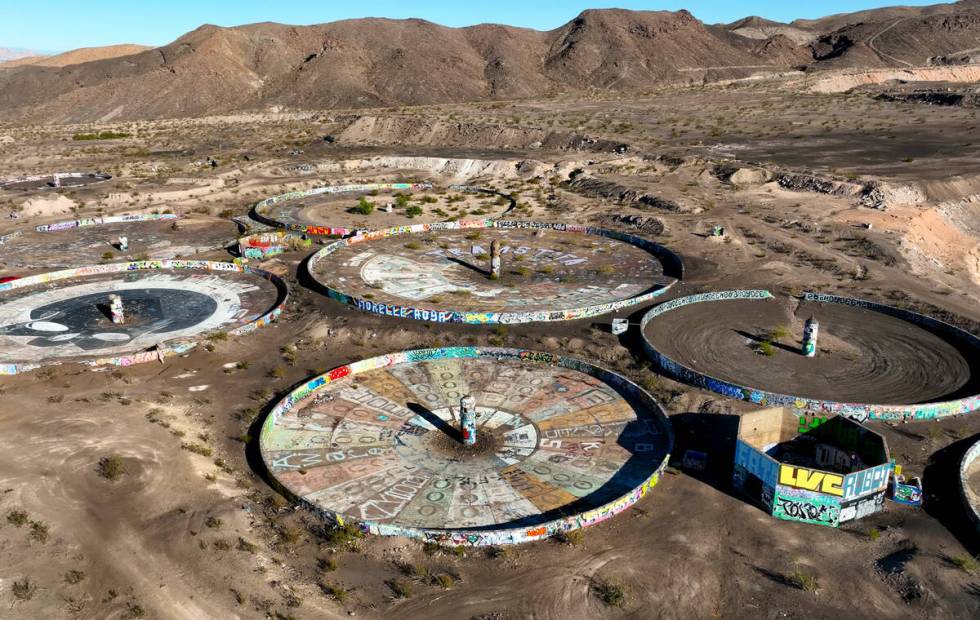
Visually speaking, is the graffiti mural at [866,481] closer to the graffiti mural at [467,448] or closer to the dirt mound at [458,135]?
the graffiti mural at [467,448]

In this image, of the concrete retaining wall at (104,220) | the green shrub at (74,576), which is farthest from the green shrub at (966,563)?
the concrete retaining wall at (104,220)

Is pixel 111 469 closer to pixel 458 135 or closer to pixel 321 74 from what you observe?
pixel 458 135

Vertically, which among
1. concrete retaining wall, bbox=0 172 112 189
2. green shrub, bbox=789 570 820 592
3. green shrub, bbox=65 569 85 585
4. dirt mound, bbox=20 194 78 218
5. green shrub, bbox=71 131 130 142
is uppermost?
green shrub, bbox=71 131 130 142

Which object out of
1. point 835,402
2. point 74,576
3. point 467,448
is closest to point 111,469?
point 74,576

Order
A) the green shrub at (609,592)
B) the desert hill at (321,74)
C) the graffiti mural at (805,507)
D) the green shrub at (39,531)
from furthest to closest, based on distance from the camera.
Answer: the desert hill at (321,74)
the graffiti mural at (805,507)
the green shrub at (39,531)
the green shrub at (609,592)

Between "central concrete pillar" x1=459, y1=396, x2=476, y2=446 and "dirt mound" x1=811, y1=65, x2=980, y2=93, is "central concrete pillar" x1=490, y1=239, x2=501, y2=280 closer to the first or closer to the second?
"central concrete pillar" x1=459, y1=396, x2=476, y2=446

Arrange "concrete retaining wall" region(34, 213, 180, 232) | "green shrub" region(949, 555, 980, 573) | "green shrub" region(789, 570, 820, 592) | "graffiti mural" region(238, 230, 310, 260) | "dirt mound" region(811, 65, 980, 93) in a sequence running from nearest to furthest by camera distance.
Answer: "green shrub" region(789, 570, 820, 592) → "green shrub" region(949, 555, 980, 573) → "graffiti mural" region(238, 230, 310, 260) → "concrete retaining wall" region(34, 213, 180, 232) → "dirt mound" region(811, 65, 980, 93)

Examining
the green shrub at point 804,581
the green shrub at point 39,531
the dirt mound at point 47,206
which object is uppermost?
the dirt mound at point 47,206

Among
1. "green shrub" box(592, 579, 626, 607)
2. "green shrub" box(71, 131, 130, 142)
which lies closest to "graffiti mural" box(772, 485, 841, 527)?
"green shrub" box(592, 579, 626, 607)

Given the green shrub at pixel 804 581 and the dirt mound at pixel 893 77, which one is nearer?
the green shrub at pixel 804 581

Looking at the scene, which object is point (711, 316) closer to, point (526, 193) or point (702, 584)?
point (702, 584)
